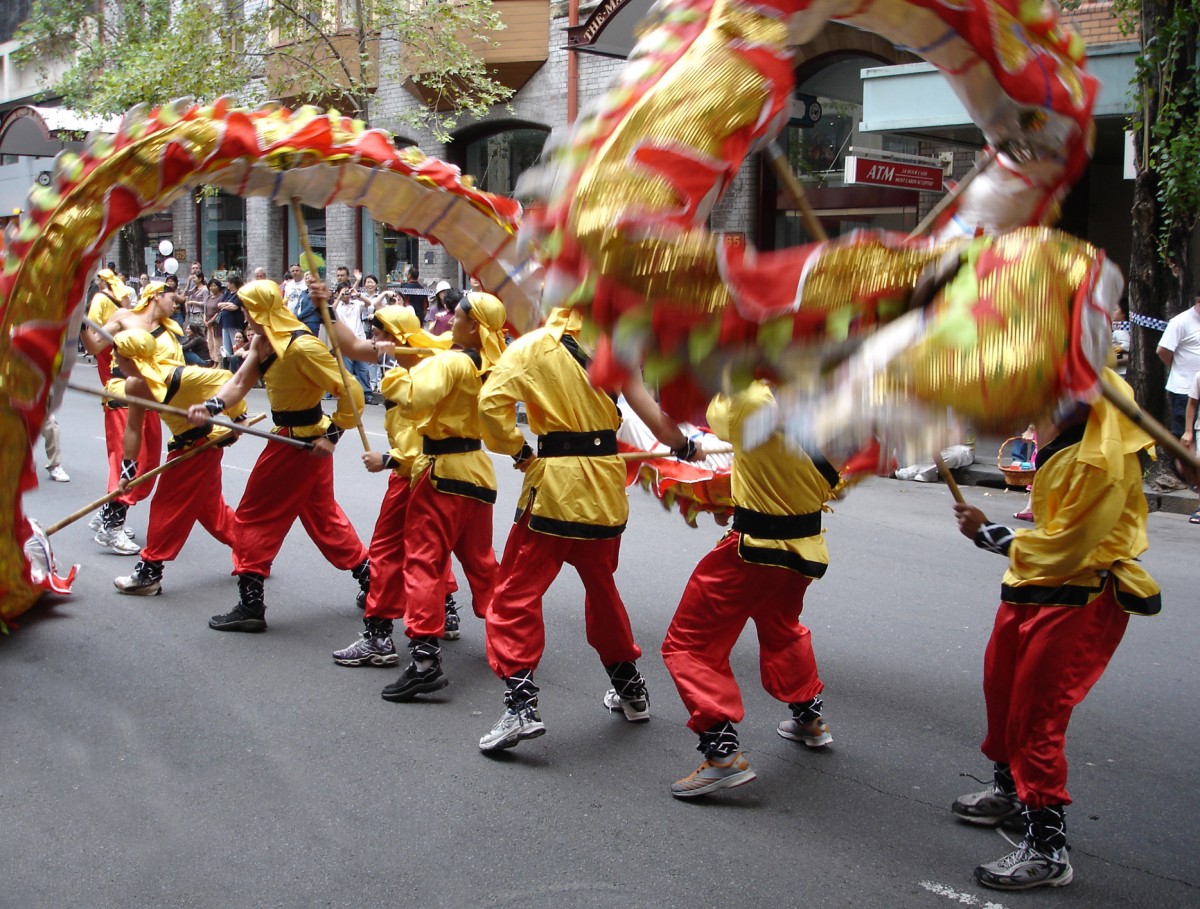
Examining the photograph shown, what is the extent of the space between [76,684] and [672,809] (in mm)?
3074

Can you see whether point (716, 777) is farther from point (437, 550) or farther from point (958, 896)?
point (437, 550)

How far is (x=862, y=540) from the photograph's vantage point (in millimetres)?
8789

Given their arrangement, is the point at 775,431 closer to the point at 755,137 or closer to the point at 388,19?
the point at 755,137

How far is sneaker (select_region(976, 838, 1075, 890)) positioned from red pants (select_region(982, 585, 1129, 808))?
0.16 meters

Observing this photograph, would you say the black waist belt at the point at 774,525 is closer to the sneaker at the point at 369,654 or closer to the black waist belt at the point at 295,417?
the sneaker at the point at 369,654

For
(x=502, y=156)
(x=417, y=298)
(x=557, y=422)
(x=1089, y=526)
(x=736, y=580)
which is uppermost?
(x=502, y=156)

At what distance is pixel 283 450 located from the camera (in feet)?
20.7

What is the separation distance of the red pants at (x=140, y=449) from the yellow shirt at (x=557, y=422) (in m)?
3.75

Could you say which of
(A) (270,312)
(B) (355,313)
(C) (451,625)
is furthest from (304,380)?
(B) (355,313)

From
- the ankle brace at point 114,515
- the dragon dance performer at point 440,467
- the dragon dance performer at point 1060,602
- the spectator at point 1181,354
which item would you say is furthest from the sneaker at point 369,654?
the spectator at point 1181,354

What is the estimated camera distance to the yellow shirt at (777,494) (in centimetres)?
418

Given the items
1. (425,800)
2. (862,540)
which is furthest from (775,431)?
(862,540)

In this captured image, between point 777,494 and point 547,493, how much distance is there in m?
0.88

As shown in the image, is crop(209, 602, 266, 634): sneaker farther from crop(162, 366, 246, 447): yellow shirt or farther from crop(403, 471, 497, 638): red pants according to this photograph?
crop(403, 471, 497, 638): red pants
